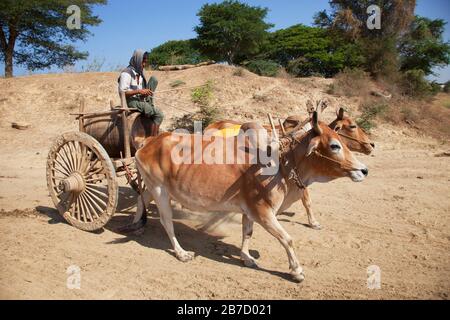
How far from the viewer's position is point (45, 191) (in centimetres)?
736

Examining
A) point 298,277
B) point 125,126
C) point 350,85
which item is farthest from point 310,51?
point 298,277

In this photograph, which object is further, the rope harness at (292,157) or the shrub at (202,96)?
the shrub at (202,96)

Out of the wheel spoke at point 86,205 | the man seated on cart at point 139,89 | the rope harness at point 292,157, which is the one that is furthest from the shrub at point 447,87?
the wheel spoke at point 86,205

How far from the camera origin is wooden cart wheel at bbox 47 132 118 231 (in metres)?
4.91

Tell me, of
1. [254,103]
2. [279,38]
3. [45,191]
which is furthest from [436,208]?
[279,38]

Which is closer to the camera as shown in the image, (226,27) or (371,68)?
(371,68)

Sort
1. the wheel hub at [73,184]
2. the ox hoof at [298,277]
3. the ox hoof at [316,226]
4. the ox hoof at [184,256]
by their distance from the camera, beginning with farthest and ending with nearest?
the ox hoof at [316,226]
the wheel hub at [73,184]
the ox hoof at [184,256]
the ox hoof at [298,277]

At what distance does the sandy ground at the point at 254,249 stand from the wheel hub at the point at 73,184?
56 centimetres

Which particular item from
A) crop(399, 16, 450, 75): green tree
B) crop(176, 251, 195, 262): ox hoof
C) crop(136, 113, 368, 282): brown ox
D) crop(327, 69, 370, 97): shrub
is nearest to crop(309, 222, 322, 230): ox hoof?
crop(136, 113, 368, 282): brown ox

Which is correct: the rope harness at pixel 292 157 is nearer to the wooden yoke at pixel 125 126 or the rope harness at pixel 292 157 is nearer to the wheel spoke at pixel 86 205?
the wooden yoke at pixel 125 126

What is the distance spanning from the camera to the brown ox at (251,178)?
4074 millimetres

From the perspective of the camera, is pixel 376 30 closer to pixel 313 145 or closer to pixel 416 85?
pixel 416 85

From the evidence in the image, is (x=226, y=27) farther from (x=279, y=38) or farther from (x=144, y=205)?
(x=144, y=205)
